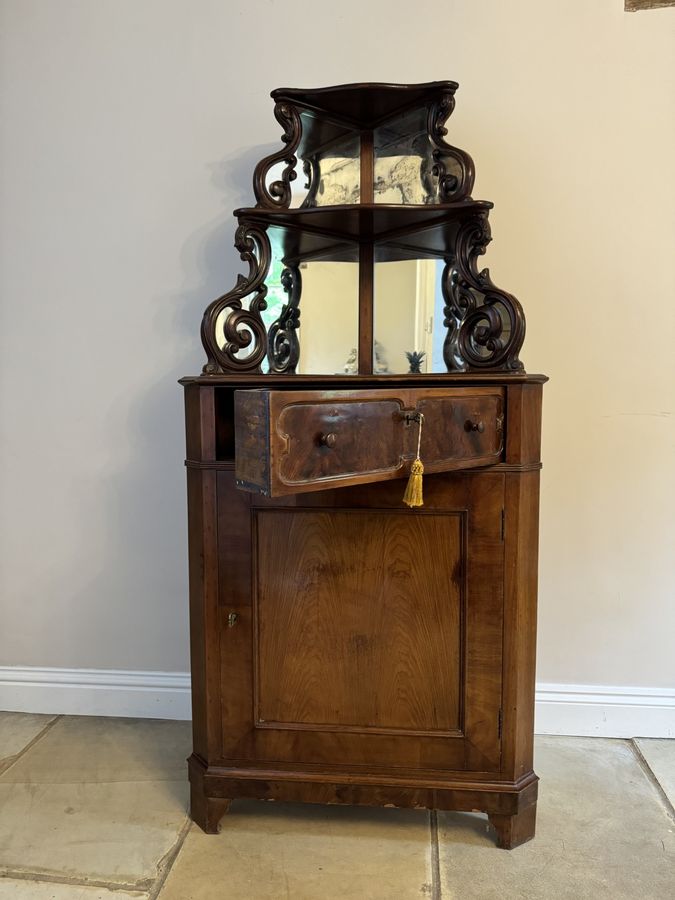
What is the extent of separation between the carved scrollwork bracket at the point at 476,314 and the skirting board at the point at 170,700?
1136 mm

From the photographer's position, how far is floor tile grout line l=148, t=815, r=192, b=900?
149cm

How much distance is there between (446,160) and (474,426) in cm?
77

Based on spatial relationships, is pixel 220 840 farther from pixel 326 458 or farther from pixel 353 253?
pixel 353 253

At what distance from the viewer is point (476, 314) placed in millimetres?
1730

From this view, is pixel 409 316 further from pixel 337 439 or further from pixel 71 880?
pixel 71 880

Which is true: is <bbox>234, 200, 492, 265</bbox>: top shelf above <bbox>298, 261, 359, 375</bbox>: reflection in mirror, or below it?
above

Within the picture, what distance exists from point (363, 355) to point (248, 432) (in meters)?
0.80

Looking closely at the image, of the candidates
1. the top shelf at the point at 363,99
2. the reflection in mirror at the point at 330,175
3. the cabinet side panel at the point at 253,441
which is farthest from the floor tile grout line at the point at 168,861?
the top shelf at the point at 363,99

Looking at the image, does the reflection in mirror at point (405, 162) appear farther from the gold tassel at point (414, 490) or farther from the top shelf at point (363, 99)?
the gold tassel at point (414, 490)

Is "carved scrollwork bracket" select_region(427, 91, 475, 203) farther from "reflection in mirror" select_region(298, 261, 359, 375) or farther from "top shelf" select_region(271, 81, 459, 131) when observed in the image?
"reflection in mirror" select_region(298, 261, 359, 375)

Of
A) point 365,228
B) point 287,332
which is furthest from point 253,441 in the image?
point 365,228

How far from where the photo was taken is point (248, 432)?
119 centimetres

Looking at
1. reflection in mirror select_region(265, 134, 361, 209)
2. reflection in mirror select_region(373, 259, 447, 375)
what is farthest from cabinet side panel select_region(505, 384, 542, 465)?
reflection in mirror select_region(265, 134, 361, 209)

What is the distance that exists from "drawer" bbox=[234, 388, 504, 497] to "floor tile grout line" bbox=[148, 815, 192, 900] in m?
0.98
